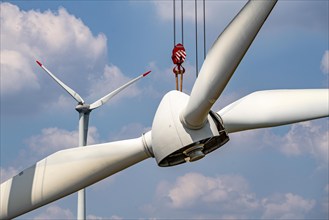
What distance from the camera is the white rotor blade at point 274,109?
73.8 feet

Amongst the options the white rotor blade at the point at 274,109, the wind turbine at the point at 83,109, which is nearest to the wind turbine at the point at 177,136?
the white rotor blade at the point at 274,109

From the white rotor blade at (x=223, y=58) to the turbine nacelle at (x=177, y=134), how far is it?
32 centimetres

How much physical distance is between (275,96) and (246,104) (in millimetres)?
853

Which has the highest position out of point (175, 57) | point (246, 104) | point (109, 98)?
point (109, 98)

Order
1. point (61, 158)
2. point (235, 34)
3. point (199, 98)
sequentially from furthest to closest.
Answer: point (61, 158) < point (199, 98) < point (235, 34)

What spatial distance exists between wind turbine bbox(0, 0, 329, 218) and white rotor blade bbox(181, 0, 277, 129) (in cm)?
3

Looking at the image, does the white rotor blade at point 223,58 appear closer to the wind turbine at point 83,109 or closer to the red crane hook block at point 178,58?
the red crane hook block at point 178,58

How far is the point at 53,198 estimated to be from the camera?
926 inches

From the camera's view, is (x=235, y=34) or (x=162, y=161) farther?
(x=162, y=161)

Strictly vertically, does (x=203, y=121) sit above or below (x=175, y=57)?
below

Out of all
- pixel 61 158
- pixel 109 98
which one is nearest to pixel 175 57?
pixel 61 158

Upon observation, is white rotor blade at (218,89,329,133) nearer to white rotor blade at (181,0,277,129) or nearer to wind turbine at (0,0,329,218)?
wind turbine at (0,0,329,218)

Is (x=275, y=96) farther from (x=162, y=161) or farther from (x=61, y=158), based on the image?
(x=61, y=158)

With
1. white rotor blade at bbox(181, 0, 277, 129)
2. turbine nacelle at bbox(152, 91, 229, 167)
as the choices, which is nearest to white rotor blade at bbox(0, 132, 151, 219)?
turbine nacelle at bbox(152, 91, 229, 167)
